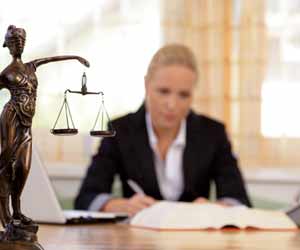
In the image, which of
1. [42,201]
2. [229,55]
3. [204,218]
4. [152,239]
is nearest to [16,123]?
[152,239]

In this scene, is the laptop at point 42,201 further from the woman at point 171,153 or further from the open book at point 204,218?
the woman at point 171,153

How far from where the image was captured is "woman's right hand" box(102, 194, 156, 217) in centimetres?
203

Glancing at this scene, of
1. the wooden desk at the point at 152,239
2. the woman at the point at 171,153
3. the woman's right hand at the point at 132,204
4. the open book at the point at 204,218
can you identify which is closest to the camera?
the wooden desk at the point at 152,239

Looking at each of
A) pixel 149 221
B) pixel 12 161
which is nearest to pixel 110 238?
pixel 149 221

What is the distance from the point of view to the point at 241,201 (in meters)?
2.43

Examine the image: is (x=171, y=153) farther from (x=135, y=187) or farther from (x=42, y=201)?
(x=42, y=201)

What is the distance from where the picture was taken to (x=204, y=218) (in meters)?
1.59

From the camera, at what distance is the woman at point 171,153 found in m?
2.43

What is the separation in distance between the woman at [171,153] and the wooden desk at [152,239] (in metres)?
0.90

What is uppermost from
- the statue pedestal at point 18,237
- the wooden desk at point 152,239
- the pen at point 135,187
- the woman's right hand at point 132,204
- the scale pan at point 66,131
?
the scale pan at point 66,131

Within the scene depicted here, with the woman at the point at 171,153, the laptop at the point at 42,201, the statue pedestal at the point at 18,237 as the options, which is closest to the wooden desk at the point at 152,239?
the laptop at the point at 42,201

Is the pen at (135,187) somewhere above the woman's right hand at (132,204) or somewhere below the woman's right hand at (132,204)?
below

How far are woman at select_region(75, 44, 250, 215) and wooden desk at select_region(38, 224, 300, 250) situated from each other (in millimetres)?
899

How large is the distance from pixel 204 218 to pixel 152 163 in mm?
930
